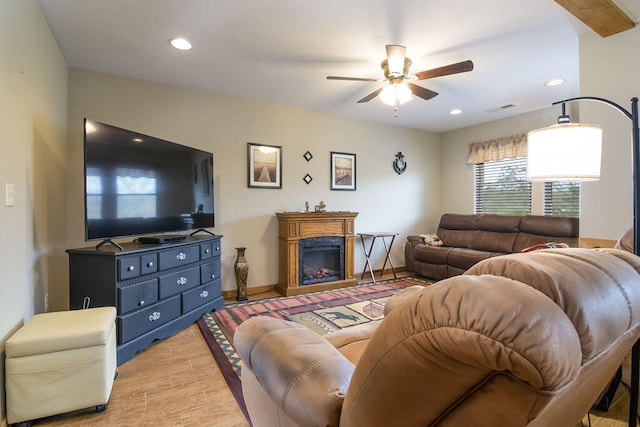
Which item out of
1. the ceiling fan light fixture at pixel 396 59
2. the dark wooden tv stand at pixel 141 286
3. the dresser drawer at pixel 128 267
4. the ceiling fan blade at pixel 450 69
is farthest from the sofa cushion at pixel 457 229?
the dresser drawer at pixel 128 267

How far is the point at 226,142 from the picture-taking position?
13.3 ft

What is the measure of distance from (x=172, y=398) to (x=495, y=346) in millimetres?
2131

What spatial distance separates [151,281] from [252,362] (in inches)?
72.6

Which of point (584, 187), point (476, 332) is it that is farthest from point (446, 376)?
point (584, 187)

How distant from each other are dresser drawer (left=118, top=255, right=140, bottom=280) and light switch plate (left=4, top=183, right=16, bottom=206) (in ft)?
2.30

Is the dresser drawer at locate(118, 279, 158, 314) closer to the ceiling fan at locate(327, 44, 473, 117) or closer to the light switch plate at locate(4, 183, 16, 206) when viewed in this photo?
the light switch plate at locate(4, 183, 16, 206)

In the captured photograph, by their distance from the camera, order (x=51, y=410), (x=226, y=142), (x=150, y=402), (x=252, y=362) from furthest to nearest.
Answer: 1. (x=226, y=142)
2. (x=150, y=402)
3. (x=51, y=410)
4. (x=252, y=362)

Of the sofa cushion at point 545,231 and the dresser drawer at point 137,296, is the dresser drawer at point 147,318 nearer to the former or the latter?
the dresser drawer at point 137,296

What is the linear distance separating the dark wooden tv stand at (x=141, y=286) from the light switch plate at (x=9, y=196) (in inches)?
23.0

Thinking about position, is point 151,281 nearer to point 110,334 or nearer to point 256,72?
point 110,334

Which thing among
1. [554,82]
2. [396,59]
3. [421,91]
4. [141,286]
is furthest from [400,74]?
[141,286]

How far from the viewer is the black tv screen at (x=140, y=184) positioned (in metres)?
2.39

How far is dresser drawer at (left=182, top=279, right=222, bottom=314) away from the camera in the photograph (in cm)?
301

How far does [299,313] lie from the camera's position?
3.42 metres
